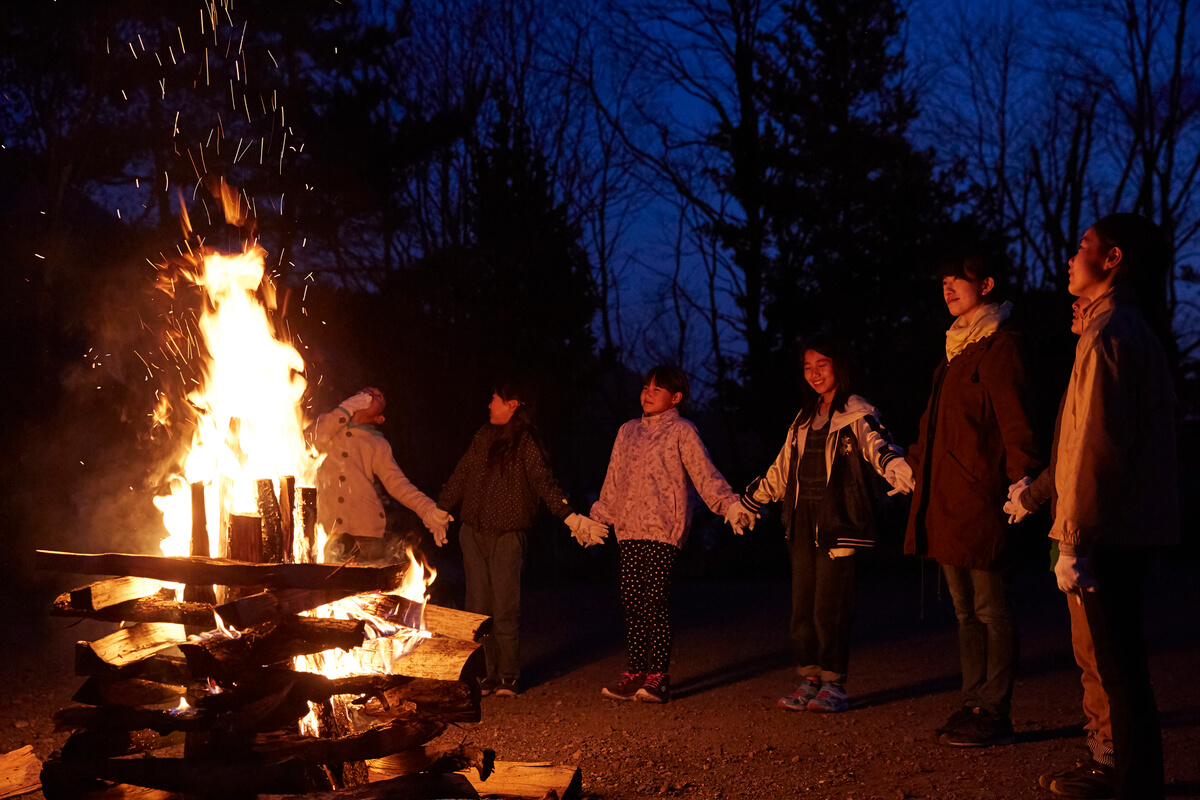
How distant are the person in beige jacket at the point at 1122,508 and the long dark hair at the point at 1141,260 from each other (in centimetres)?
14

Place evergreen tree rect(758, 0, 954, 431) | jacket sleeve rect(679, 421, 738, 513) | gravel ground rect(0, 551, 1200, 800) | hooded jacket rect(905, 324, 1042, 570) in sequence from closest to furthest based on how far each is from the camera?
gravel ground rect(0, 551, 1200, 800)
hooded jacket rect(905, 324, 1042, 570)
jacket sleeve rect(679, 421, 738, 513)
evergreen tree rect(758, 0, 954, 431)

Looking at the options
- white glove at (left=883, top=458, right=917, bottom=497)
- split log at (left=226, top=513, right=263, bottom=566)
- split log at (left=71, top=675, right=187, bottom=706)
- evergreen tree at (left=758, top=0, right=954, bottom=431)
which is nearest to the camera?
split log at (left=71, top=675, right=187, bottom=706)

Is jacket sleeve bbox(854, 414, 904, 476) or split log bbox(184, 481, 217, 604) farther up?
jacket sleeve bbox(854, 414, 904, 476)

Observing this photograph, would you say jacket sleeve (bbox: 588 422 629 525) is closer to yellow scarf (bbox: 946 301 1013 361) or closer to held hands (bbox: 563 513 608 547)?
held hands (bbox: 563 513 608 547)

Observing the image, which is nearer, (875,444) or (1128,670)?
(1128,670)

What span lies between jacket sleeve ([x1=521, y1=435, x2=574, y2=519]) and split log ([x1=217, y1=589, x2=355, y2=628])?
2.65 metres

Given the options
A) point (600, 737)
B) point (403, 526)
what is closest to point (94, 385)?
point (403, 526)

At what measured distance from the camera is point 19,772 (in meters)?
4.65

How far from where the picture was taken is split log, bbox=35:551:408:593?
3.92 m


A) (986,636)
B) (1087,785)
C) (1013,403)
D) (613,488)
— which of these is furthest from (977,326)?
(613,488)

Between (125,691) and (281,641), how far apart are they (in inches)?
27.0

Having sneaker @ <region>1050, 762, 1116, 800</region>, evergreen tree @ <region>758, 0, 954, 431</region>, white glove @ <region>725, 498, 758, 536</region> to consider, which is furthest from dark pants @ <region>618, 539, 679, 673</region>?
evergreen tree @ <region>758, 0, 954, 431</region>

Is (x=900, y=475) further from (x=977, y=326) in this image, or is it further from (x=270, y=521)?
(x=270, y=521)

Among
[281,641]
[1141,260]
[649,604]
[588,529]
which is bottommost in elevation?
[649,604]
